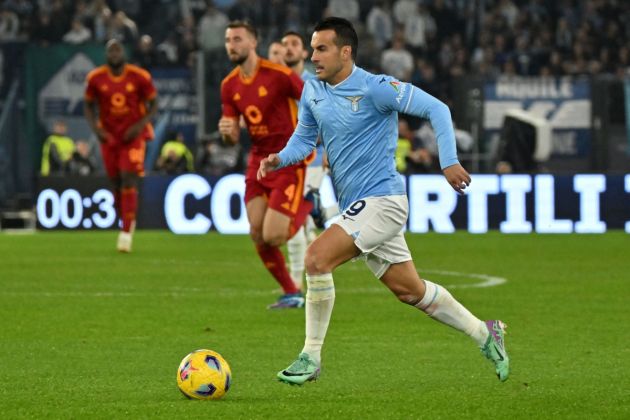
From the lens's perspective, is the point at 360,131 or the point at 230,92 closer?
the point at 360,131

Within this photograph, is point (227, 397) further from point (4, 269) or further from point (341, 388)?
point (4, 269)

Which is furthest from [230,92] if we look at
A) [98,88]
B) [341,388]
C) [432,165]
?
[432,165]

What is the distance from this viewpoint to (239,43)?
11.3 m

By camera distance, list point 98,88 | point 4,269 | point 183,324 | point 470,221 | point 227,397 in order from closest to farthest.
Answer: point 227,397 → point 183,324 → point 4,269 → point 98,88 → point 470,221

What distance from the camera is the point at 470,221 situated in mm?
21062

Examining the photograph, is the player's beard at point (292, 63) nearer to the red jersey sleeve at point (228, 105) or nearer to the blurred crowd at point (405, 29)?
the red jersey sleeve at point (228, 105)

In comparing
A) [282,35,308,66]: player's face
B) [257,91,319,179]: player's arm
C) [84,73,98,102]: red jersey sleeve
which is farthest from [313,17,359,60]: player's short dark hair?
[84,73,98,102]: red jersey sleeve

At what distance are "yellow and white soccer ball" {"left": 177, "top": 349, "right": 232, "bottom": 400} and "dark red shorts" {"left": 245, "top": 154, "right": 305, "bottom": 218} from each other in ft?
13.9

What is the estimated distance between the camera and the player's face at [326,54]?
24.6 feet

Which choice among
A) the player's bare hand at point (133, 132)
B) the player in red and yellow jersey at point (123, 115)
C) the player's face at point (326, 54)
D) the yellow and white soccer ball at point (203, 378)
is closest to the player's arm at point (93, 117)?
the player in red and yellow jersey at point (123, 115)

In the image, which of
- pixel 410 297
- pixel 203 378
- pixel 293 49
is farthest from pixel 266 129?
pixel 203 378

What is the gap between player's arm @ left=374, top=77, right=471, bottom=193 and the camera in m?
6.88

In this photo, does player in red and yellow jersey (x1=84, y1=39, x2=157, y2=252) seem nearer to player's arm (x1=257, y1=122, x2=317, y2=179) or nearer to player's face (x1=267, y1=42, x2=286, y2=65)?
player's face (x1=267, y1=42, x2=286, y2=65)

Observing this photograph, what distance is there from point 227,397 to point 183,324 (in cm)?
337
